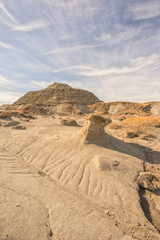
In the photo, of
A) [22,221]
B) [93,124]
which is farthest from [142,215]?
[93,124]

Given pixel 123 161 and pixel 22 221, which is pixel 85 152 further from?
pixel 22 221

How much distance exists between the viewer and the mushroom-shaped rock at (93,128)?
575 centimetres

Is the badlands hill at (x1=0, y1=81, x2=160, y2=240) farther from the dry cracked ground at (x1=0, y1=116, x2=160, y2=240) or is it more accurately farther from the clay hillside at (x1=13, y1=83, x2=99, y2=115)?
the clay hillside at (x1=13, y1=83, x2=99, y2=115)

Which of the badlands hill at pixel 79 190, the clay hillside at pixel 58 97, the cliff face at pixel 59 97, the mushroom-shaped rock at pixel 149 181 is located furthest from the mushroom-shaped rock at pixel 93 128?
the cliff face at pixel 59 97

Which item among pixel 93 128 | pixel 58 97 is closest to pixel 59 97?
pixel 58 97

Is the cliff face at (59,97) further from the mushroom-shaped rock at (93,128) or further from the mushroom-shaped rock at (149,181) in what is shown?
the mushroom-shaped rock at (149,181)

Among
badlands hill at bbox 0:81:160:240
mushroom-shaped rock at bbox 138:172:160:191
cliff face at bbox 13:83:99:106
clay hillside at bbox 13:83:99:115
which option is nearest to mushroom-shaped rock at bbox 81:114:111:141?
badlands hill at bbox 0:81:160:240

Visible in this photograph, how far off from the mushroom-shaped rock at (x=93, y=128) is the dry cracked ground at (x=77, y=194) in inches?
1.8

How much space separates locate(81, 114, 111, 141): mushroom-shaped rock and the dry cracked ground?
0.15 ft

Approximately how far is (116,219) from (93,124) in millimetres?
3717

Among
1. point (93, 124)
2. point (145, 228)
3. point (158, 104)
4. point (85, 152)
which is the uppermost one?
point (158, 104)

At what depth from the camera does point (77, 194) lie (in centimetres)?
320

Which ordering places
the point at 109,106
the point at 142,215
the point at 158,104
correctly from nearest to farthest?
the point at 142,215, the point at 158,104, the point at 109,106

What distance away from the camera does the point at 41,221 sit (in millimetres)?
2312
